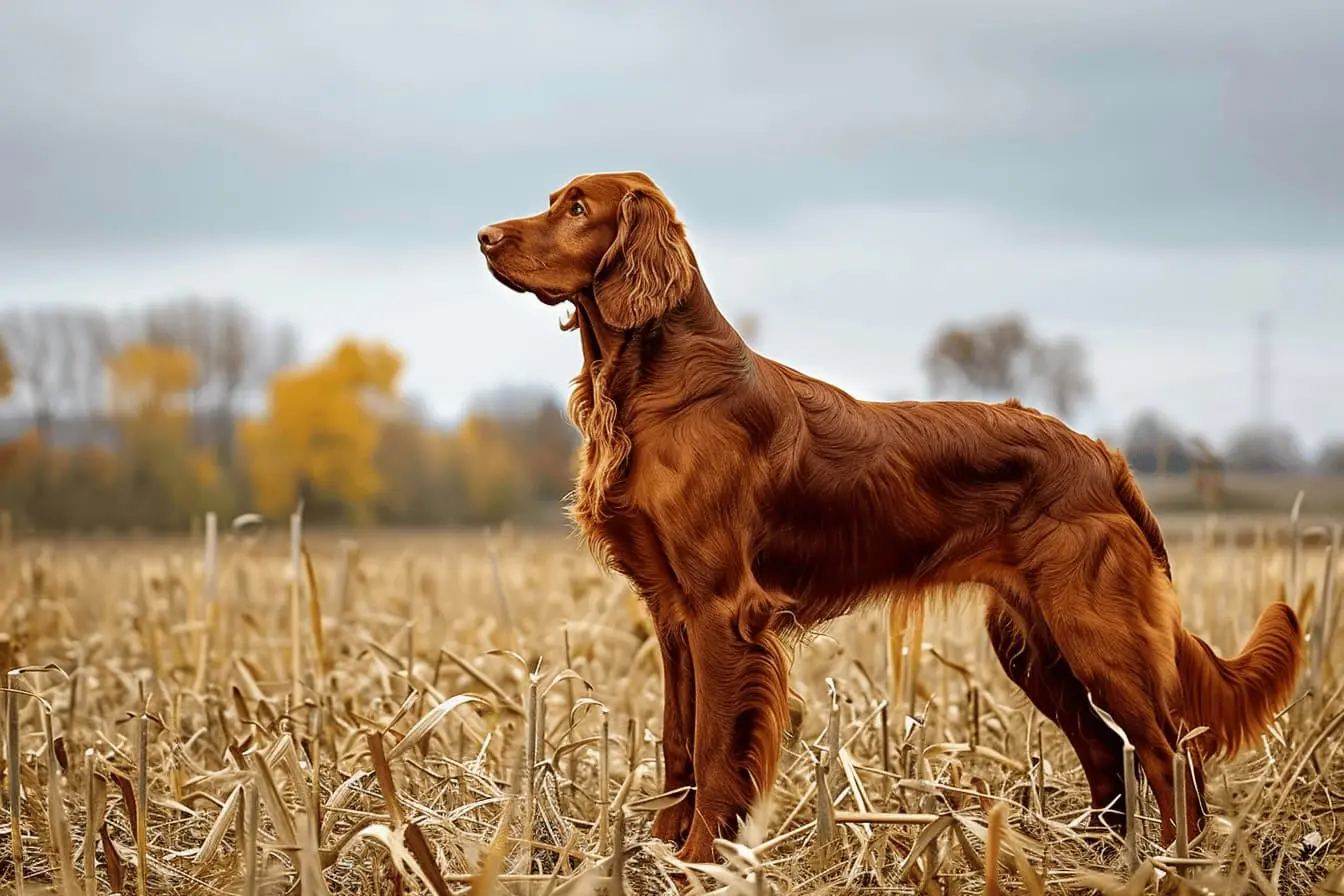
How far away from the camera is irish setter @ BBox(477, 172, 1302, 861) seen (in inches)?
124

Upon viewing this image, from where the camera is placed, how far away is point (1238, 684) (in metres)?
3.70

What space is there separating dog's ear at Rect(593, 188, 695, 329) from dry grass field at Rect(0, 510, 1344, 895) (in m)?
1.00

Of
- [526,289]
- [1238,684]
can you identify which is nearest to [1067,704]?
[1238,684]

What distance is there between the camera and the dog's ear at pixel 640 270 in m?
3.18

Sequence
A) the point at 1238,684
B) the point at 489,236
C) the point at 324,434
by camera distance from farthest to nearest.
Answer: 1. the point at 324,434
2. the point at 1238,684
3. the point at 489,236

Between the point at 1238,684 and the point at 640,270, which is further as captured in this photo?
the point at 1238,684

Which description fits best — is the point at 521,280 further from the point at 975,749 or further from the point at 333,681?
the point at 333,681

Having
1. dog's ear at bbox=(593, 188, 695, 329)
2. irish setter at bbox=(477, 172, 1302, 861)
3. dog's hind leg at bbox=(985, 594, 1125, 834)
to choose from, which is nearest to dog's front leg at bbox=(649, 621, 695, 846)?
irish setter at bbox=(477, 172, 1302, 861)

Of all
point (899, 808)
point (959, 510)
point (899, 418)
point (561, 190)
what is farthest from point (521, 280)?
point (899, 808)

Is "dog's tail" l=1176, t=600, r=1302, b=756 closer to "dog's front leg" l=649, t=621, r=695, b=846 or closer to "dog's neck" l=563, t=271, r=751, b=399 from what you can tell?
"dog's front leg" l=649, t=621, r=695, b=846

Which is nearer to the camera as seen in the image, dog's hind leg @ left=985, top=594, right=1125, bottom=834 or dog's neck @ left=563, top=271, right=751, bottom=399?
dog's neck @ left=563, top=271, right=751, bottom=399

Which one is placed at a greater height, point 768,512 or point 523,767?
point 768,512

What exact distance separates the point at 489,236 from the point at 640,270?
39 cm

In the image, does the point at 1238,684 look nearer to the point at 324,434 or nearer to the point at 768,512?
the point at 768,512
